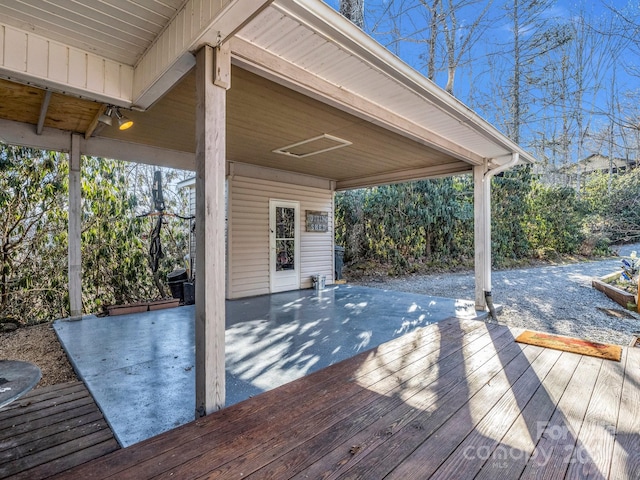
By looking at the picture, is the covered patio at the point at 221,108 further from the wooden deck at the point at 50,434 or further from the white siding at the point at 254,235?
the wooden deck at the point at 50,434

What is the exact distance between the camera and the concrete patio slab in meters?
2.25

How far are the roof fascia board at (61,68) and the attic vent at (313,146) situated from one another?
7.56 ft

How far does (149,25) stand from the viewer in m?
2.25

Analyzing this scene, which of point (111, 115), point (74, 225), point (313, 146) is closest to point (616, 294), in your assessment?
point (313, 146)

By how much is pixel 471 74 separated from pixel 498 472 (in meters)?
13.0

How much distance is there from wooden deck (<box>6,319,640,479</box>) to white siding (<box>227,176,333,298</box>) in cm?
387

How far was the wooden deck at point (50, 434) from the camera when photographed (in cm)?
160

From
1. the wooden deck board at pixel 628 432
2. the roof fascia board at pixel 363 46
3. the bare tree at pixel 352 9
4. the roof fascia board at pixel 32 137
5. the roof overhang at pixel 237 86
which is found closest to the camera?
the wooden deck board at pixel 628 432

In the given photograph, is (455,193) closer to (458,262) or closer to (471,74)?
(458,262)

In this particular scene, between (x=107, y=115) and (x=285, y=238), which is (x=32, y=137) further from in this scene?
(x=285, y=238)

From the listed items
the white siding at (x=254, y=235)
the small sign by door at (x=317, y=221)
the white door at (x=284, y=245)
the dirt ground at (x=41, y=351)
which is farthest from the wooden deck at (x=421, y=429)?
the small sign by door at (x=317, y=221)

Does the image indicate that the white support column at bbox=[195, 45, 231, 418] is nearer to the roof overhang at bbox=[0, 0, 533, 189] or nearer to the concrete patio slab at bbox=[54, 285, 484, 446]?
the roof overhang at bbox=[0, 0, 533, 189]

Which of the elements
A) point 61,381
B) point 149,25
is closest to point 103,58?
point 149,25

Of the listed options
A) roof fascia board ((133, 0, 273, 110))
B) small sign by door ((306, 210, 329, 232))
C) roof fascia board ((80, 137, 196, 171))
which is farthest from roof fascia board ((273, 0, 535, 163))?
small sign by door ((306, 210, 329, 232))
